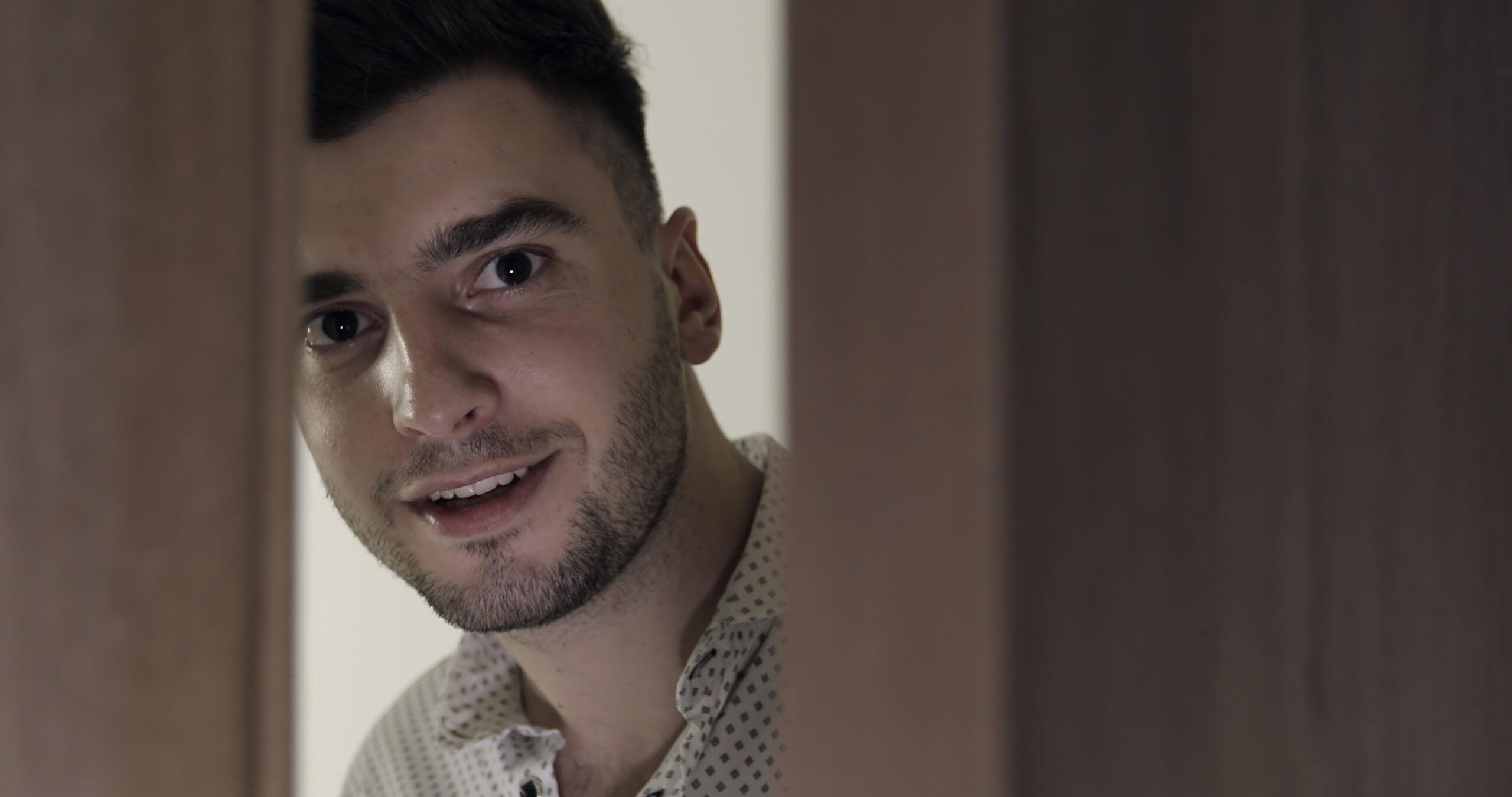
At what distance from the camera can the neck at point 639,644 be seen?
1.33 metres

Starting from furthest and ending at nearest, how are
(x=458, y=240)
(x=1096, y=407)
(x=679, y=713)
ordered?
(x=679, y=713) → (x=458, y=240) → (x=1096, y=407)

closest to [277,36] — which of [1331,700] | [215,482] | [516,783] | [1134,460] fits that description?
[215,482]

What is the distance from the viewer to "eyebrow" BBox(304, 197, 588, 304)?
1182 millimetres

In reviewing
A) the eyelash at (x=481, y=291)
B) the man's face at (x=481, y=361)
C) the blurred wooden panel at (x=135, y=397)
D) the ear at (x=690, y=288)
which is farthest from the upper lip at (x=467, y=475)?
the blurred wooden panel at (x=135, y=397)

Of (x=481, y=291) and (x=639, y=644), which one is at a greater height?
(x=481, y=291)

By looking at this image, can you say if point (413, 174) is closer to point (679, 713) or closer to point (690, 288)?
point (690, 288)

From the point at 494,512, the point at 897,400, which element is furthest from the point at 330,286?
the point at 897,400

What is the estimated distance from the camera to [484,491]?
4.13ft

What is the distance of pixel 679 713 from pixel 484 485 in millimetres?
325

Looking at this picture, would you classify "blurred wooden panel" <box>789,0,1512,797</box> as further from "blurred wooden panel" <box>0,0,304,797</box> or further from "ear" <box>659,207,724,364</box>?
"ear" <box>659,207,724,364</box>

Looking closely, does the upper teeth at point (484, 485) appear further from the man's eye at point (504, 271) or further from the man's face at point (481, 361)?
the man's eye at point (504, 271)

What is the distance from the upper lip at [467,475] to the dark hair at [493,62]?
328mm

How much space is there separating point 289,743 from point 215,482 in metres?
0.09

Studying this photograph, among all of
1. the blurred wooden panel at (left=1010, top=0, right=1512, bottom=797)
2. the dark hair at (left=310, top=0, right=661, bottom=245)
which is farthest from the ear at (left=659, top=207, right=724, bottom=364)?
the blurred wooden panel at (left=1010, top=0, right=1512, bottom=797)
